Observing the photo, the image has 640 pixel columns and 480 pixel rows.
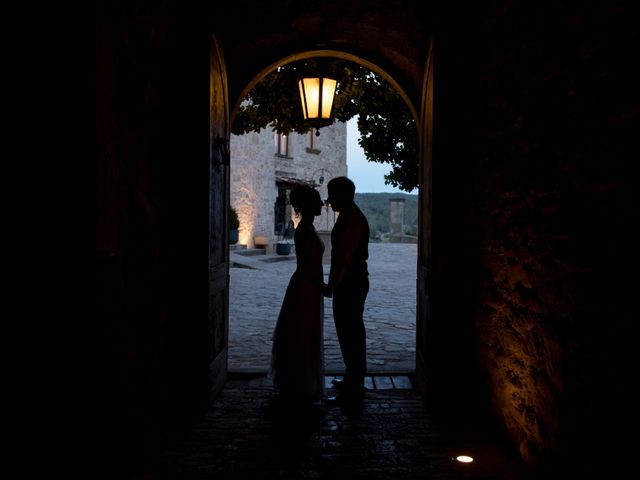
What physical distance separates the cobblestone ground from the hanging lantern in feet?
8.09

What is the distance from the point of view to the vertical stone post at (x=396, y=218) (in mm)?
27328

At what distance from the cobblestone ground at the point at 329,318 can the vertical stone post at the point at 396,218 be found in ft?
39.9

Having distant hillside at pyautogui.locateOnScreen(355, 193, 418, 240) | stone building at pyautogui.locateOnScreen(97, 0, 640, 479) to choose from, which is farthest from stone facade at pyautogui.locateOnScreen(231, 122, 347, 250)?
distant hillside at pyautogui.locateOnScreen(355, 193, 418, 240)

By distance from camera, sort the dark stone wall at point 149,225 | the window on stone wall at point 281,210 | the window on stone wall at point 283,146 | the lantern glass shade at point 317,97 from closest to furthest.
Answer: the dark stone wall at point 149,225 < the lantern glass shade at point 317,97 < the window on stone wall at point 283,146 < the window on stone wall at point 281,210

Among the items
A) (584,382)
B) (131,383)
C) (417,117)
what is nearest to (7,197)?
(131,383)

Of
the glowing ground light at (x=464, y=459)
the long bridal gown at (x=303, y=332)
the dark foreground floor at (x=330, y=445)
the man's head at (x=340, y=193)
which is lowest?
the dark foreground floor at (x=330, y=445)

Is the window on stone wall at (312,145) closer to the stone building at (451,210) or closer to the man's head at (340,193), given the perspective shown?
the stone building at (451,210)

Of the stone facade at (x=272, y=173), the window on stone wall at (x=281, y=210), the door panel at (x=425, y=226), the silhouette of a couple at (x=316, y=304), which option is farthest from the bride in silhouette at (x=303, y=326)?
the window on stone wall at (x=281, y=210)

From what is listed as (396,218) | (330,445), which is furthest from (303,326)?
(396,218)

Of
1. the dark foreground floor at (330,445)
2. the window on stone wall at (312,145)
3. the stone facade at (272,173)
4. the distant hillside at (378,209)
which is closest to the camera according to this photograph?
the dark foreground floor at (330,445)

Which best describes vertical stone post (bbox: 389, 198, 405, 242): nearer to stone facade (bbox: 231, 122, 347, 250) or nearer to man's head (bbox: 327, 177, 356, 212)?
stone facade (bbox: 231, 122, 347, 250)

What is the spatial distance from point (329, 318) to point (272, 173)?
13.0 meters

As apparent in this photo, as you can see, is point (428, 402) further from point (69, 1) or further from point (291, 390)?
point (69, 1)

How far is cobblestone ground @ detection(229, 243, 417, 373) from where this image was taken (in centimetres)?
543
